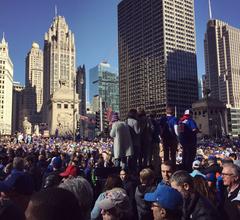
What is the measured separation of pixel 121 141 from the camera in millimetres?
9172

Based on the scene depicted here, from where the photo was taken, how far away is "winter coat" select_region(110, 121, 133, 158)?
9133mm

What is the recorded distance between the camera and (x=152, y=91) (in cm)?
15388

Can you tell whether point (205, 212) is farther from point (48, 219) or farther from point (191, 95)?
point (191, 95)

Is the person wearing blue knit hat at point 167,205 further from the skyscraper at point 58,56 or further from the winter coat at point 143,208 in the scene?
the skyscraper at point 58,56

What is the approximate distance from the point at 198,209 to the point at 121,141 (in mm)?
5106

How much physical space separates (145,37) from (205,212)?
16043 cm

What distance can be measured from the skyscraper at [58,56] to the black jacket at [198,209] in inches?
6844


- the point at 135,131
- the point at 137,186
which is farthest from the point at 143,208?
the point at 135,131

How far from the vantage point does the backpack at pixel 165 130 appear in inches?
398

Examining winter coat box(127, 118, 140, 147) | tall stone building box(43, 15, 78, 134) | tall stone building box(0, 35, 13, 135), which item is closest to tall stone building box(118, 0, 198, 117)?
tall stone building box(43, 15, 78, 134)

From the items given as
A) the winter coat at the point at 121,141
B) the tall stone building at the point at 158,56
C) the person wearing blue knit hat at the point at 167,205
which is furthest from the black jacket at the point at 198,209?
the tall stone building at the point at 158,56

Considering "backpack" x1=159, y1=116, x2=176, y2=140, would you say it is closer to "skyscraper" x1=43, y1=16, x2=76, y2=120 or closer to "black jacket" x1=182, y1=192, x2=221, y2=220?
"black jacket" x1=182, y1=192, x2=221, y2=220

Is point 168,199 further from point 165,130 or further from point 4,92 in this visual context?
point 4,92

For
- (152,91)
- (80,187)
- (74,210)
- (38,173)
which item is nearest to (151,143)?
(38,173)
